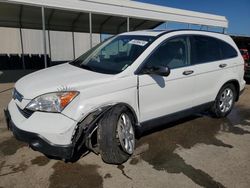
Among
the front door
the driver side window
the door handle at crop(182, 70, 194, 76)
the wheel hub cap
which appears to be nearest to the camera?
the front door

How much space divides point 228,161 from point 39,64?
15.0m

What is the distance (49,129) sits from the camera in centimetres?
280

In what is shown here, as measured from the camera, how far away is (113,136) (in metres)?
A: 3.03

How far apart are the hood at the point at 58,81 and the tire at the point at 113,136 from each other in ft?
1.46

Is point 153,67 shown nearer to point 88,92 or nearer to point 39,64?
point 88,92

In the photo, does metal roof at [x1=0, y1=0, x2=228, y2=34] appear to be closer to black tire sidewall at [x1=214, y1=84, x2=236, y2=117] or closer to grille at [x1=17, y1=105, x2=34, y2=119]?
grille at [x1=17, y1=105, x2=34, y2=119]

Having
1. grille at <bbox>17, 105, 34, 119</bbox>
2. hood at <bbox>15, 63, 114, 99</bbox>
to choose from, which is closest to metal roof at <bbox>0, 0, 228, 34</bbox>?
hood at <bbox>15, 63, 114, 99</bbox>

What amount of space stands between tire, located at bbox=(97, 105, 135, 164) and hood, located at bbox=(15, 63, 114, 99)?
17.5 inches

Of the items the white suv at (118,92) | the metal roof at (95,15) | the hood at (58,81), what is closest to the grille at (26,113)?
the white suv at (118,92)

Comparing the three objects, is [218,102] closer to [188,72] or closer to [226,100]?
[226,100]

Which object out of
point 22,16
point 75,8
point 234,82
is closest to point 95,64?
point 234,82

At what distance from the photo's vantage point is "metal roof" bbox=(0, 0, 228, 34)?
1046cm

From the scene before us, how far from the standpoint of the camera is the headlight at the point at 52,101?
290 cm

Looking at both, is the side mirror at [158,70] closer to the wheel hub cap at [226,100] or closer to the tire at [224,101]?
the tire at [224,101]
